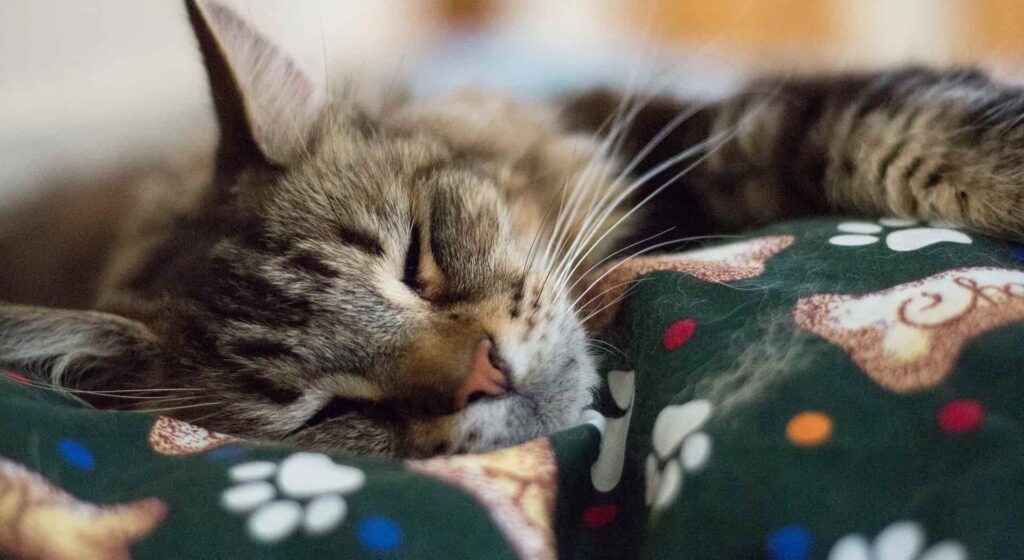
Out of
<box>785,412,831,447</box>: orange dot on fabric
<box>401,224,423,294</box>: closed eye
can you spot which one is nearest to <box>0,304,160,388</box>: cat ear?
<box>401,224,423,294</box>: closed eye

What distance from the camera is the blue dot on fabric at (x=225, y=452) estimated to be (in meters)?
0.75

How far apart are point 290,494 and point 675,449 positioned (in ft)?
1.13

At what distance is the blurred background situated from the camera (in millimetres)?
1531

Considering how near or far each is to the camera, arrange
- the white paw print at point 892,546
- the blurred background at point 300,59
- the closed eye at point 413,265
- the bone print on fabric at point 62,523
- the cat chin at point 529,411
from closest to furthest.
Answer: the white paw print at point 892,546, the bone print on fabric at point 62,523, the cat chin at point 529,411, the closed eye at point 413,265, the blurred background at point 300,59

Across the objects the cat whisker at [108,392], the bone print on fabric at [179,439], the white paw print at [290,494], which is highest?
the white paw print at [290,494]

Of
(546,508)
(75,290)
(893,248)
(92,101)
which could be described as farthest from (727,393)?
(92,101)

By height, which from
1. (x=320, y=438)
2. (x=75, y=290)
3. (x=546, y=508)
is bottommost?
(x=75, y=290)

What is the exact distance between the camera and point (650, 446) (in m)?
0.77

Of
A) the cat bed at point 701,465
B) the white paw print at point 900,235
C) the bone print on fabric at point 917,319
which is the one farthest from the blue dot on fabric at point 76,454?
the white paw print at point 900,235

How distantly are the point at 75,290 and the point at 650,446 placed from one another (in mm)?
1211

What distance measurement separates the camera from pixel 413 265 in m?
1.07

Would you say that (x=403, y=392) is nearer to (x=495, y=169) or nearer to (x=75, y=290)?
(x=495, y=169)

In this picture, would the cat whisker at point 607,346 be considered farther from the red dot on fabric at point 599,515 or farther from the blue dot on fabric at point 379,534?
the blue dot on fabric at point 379,534

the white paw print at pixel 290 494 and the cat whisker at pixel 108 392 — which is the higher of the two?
the white paw print at pixel 290 494
